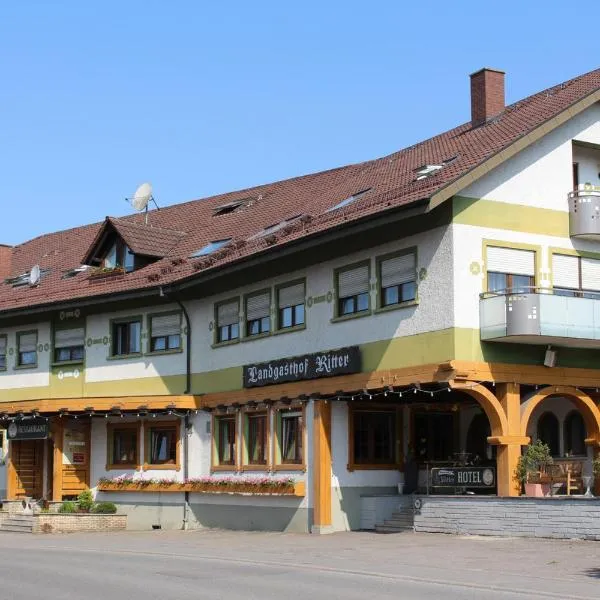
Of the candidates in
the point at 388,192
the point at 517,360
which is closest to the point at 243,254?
the point at 388,192

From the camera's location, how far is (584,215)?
82.3ft

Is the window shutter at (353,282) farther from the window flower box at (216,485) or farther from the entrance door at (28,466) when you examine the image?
the entrance door at (28,466)

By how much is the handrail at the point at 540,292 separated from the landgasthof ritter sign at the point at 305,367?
368 cm

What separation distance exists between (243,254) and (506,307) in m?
8.22

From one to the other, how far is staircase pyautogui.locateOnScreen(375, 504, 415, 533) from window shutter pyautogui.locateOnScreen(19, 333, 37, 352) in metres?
14.6

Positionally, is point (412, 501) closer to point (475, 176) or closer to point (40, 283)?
point (475, 176)

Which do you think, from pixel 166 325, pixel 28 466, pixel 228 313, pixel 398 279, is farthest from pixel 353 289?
pixel 28 466

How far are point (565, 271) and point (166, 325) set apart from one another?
12629 mm

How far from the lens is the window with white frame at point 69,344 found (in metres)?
34.9

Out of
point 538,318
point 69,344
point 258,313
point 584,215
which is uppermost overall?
point 584,215

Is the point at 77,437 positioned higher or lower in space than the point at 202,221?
lower

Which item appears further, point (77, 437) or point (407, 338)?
point (77, 437)

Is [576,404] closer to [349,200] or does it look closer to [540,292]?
[540,292]

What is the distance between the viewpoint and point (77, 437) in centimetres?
3444
